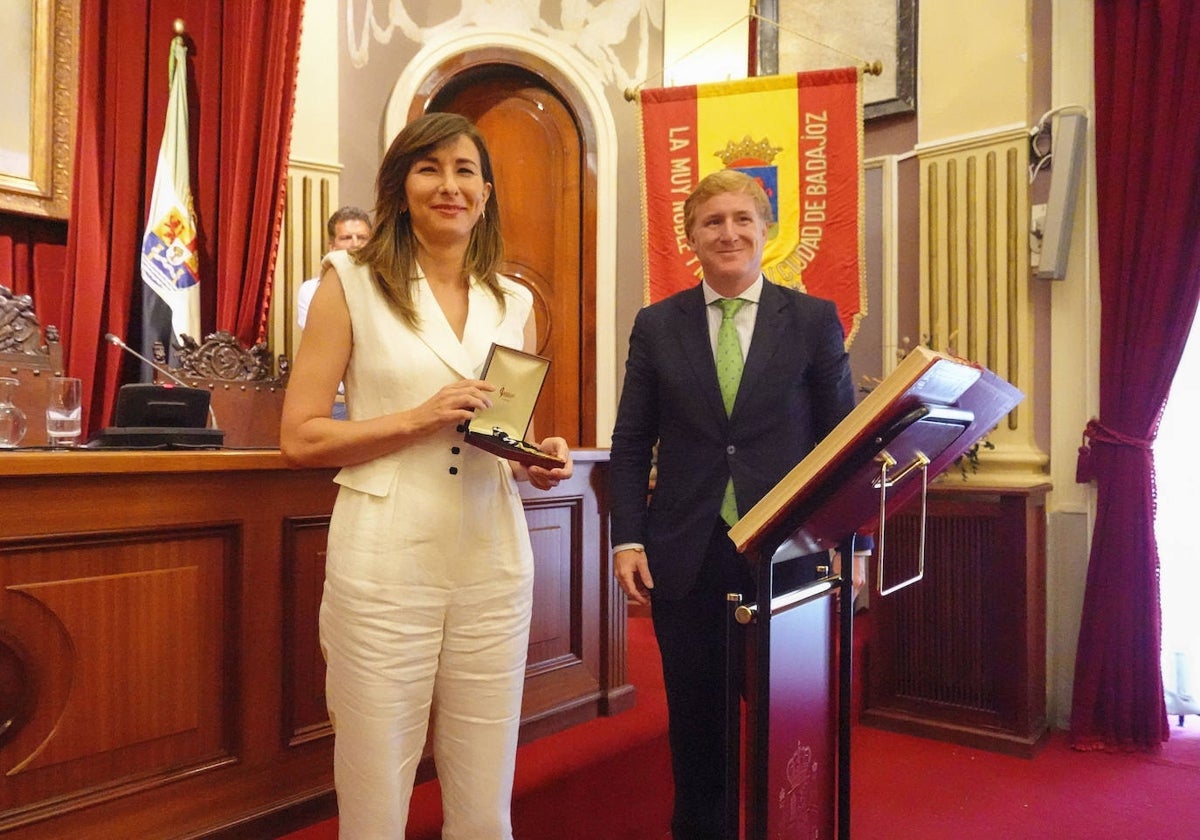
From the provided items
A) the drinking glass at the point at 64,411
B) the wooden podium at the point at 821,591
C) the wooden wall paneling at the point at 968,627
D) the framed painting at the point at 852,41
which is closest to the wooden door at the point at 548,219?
the framed painting at the point at 852,41

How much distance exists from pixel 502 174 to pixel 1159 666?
3.83 metres

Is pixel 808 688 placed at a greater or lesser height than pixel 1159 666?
greater

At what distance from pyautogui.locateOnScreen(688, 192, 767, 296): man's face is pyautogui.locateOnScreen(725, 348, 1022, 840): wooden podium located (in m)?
0.52

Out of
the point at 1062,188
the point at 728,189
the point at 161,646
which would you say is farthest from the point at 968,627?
→ the point at 161,646

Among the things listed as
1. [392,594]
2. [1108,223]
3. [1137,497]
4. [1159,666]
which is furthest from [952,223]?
[392,594]

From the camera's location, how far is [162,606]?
72.7 inches

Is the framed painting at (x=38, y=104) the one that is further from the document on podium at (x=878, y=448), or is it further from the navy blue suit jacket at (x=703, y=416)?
the document on podium at (x=878, y=448)

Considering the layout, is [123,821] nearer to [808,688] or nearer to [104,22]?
[808,688]

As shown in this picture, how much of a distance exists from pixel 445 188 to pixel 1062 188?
2.81m

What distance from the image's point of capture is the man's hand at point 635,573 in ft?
5.50

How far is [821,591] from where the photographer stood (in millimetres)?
1495

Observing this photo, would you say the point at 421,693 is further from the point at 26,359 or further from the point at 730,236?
the point at 26,359

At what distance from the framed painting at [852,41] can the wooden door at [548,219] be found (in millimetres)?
1152

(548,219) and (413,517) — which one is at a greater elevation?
(548,219)
